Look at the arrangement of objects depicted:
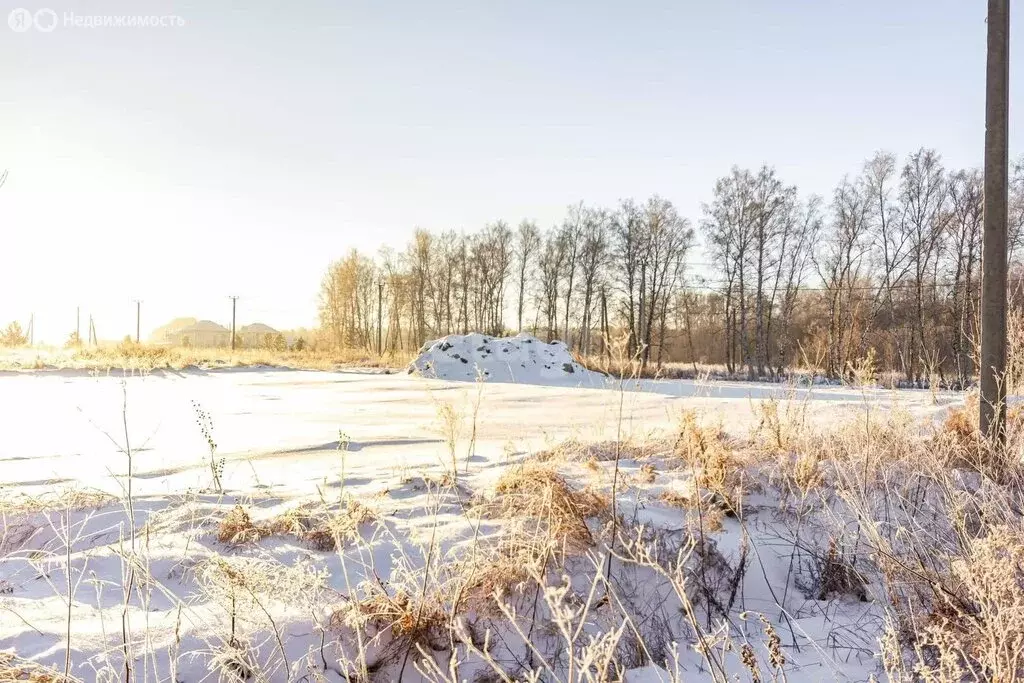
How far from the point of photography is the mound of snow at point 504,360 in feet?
52.8

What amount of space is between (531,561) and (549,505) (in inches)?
42.5

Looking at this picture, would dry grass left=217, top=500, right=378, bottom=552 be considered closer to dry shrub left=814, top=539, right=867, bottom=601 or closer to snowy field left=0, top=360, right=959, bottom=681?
snowy field left=0, top=360, right=959, bottom=681

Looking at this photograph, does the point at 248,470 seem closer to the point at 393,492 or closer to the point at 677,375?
the point at 393,492

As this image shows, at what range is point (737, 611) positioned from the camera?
9.31 ft

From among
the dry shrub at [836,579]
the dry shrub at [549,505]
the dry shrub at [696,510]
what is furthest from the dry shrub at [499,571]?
the dry shrub at [836,579]

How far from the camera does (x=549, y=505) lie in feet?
9.38

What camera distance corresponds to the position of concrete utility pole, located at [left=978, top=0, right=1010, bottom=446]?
14.0 feet

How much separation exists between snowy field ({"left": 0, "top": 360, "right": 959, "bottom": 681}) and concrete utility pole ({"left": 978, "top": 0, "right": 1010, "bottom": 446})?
0.64 meters

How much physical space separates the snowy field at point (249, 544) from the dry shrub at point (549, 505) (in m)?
0.18

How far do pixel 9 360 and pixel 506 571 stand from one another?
2434 centimetres

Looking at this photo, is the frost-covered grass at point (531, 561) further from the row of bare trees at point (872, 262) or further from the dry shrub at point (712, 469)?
the row of bare trees at point (872, 262)

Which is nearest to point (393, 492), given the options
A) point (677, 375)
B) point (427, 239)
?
point (677, 375)

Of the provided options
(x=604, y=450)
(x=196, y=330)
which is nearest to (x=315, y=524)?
(x=604, y=450)

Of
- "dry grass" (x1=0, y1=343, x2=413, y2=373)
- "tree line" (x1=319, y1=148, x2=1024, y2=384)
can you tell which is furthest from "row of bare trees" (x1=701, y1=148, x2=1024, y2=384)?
"dry grass" (x1=0, y1=343, x2=413, y2=373)
